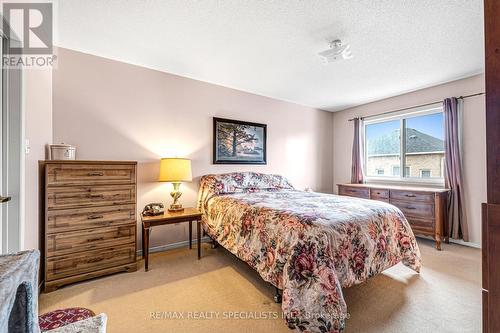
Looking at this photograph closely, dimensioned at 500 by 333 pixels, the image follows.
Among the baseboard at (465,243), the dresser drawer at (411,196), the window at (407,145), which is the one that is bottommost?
the baseboard at (465,243)

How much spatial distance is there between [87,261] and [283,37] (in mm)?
2891

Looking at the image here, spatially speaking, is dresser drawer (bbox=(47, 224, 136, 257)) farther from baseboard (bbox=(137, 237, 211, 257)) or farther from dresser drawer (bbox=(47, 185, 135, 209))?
baseboard (bbox=(137, 237, 211, 257))

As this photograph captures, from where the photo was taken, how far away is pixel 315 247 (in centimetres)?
153

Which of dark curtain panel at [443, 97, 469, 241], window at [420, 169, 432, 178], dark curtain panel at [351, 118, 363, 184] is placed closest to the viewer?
dark curtain panel at [443, 97, 469, 241]

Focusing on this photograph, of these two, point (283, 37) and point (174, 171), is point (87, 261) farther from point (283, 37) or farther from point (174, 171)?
point (283, 37)

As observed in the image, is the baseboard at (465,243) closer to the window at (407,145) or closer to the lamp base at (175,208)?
the window at (407,145)

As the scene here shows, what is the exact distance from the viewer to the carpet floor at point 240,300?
1.56m

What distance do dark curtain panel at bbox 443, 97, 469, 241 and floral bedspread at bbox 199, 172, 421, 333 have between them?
1538mm

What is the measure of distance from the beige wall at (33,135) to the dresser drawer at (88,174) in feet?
0.40

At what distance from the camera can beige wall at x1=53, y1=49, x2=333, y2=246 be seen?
8.00ft

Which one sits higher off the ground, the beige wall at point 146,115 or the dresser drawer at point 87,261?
the beige wall at point 146,115

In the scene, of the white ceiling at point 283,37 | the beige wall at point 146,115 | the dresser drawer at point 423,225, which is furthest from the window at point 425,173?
the beige wall at point 146,115

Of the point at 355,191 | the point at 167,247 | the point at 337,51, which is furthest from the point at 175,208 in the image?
the point at 355,191

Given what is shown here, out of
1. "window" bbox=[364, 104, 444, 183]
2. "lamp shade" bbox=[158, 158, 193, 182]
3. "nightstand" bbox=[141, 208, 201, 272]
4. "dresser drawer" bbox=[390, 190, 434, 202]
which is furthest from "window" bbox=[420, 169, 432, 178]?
"lamp shade" bbox=[158, 158, 193, 182]
